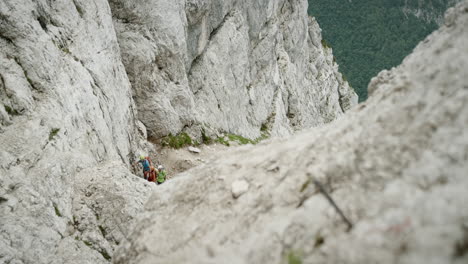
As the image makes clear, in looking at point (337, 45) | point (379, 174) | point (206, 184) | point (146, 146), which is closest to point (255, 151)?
point (206, 184)

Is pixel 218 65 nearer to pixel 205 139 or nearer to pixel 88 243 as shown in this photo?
pixel 205 139

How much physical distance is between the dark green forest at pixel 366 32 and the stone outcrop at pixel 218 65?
103 m

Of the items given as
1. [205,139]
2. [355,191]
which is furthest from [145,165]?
[355,191]

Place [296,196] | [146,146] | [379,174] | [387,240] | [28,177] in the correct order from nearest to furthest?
[387,240], [379,174], [296,196], [28,177], [146,146]

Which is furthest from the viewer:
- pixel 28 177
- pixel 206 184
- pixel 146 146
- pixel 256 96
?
pixel 256 96

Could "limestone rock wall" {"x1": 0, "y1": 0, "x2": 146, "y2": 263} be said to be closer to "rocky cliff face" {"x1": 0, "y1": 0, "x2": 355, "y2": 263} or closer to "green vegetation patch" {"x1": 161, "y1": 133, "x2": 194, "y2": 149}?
"rocky cliff face" {"x1": 0, "y1": 0, "x2": 355, "y2": 263}

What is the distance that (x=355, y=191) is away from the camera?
4578 mm

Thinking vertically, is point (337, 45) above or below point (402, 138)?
below

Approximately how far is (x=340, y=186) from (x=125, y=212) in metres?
10.3

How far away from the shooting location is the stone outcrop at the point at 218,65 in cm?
2462

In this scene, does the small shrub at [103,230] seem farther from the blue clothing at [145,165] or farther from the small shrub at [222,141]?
the small shrub at [222,141]

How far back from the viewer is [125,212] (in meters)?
12.8

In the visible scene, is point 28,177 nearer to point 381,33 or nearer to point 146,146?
point 146,146

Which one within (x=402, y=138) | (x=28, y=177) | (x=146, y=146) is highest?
(x=402, y=138)
